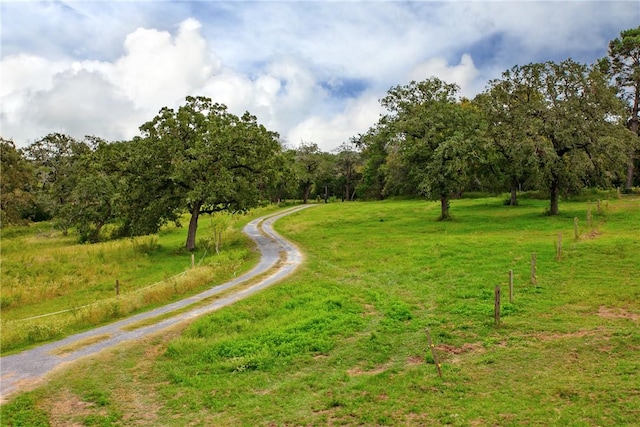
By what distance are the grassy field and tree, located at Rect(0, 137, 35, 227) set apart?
4418 cm

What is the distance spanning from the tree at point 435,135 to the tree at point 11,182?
45880mm

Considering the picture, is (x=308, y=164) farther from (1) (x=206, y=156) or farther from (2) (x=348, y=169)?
(1) (x=206, y=156)

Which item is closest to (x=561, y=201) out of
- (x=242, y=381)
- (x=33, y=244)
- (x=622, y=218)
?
(x=622, y=218)

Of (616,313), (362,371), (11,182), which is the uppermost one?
(11,182)

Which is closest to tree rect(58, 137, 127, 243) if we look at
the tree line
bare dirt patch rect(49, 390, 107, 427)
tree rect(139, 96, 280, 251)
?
the tree line

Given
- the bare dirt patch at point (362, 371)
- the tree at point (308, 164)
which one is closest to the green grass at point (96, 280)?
the bare dirt patch at point (362, 371)

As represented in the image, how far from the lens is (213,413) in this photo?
40.0 ft

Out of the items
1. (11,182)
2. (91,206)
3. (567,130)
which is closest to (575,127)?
(567,130)

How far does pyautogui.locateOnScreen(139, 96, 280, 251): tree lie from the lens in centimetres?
3875

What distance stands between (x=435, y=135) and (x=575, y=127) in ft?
44.0

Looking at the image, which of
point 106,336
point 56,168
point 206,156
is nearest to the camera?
point 106,336

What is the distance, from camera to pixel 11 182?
57.0 meters

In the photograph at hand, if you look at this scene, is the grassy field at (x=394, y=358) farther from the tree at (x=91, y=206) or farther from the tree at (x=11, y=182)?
the tree at (x=11, y=182)

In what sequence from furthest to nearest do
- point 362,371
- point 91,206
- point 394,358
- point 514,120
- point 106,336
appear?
1. point 91,206
2. point 514,120
3. point 106,336
4. point 394,358
5. point 362,371
